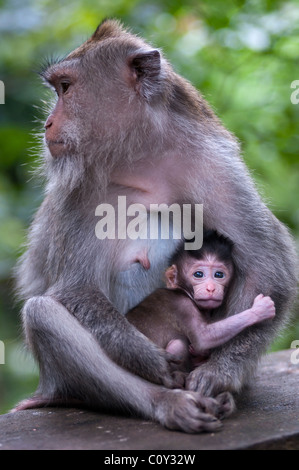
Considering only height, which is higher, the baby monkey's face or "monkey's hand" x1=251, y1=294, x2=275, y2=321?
the baby monkey's face

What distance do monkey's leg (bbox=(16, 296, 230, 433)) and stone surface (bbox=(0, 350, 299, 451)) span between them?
89mm

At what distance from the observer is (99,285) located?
13.9 ft

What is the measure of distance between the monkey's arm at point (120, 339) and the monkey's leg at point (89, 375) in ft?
0.13

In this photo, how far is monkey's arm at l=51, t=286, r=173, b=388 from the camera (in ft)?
12.8

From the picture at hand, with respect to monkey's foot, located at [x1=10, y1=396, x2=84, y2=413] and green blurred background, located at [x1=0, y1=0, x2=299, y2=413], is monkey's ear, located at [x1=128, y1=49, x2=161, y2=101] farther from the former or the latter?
green blurred background, located at [x1=0, y1=0, x2=299, y2=413]

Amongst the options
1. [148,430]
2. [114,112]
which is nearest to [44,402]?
[148,430]

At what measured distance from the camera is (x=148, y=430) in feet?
12.0

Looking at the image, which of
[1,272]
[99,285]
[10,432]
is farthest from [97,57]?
[1,272]

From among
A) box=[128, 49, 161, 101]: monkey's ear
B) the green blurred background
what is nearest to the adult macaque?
box=[128, 49, 161, 101]: monkey's ear

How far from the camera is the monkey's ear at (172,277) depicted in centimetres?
428

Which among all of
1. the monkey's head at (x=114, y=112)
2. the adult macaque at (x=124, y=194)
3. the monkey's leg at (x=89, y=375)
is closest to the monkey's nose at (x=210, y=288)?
the adult macaque at (x=124, y=194)

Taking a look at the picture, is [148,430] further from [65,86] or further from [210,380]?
[65,86]

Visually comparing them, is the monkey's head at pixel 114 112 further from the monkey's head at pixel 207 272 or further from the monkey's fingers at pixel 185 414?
the monkey's fingers at pixel 185 414

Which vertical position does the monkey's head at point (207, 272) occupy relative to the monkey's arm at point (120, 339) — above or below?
above
